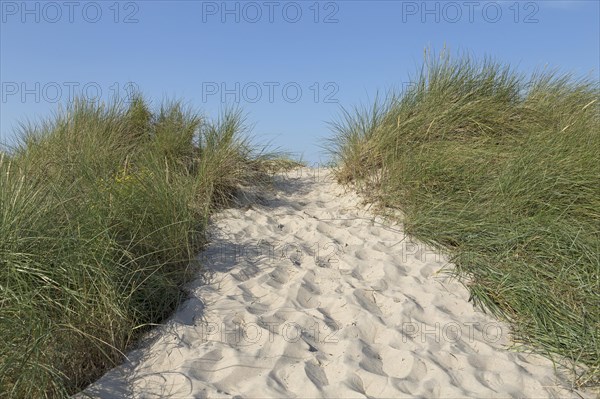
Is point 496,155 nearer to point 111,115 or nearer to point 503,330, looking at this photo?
point 503,330

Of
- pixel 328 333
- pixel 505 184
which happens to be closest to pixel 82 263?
pixel 328 333

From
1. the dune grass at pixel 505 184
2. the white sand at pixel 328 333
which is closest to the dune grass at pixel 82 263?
the white sand at pixel 328 333

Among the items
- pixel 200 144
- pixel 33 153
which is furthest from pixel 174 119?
pixel 33 153

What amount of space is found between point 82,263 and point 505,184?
10.8 ft

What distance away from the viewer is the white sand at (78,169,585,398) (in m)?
2.61

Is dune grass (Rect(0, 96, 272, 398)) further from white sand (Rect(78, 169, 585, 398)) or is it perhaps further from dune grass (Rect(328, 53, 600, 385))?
dune grass (Rect(328, 53, 600, 385))

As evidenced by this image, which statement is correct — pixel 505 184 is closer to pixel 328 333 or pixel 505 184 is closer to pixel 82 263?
pixel 328 333

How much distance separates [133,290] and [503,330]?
7.24 ft

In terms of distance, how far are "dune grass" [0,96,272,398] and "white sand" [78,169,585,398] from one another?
0.56 ft

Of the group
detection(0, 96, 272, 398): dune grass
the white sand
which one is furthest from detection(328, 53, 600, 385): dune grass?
detection(0, 96, 272, 398): dune grass

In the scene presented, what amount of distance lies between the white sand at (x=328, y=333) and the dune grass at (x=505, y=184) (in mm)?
207

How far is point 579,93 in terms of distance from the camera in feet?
20.2

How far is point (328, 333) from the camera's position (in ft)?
10.0

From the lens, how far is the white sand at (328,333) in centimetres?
261
